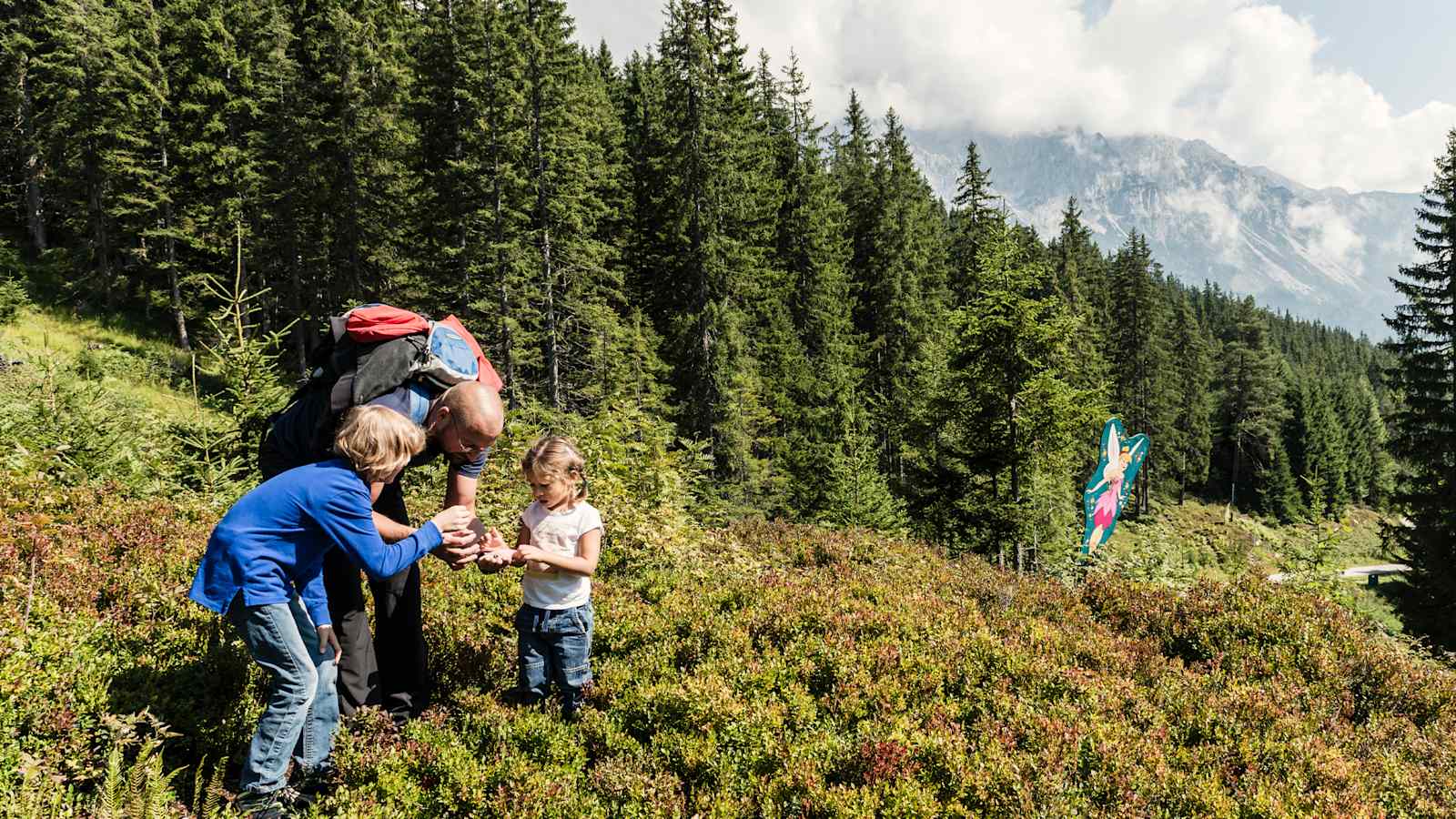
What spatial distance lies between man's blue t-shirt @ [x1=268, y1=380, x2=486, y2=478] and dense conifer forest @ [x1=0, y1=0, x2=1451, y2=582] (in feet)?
42.1

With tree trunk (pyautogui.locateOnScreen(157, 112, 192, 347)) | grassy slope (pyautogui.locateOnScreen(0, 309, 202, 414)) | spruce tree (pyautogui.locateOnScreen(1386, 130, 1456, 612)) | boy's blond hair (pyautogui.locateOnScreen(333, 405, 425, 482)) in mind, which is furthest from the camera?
tree trunk (pyautogui.locateOnScreen(157, 112, 192, 347))

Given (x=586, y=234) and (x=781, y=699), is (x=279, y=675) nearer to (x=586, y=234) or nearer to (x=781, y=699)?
(x=781, y=699)

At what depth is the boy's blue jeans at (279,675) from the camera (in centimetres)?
317

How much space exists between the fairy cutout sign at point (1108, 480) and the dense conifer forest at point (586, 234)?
547cm

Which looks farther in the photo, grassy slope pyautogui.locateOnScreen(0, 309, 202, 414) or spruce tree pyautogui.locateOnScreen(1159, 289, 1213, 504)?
spruce tree pyautogui.locateOnScreen(1159, 289, 1213, 504)

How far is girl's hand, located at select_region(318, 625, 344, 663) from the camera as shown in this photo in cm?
345

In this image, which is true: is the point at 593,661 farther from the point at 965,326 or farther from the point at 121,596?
the point at 965,326

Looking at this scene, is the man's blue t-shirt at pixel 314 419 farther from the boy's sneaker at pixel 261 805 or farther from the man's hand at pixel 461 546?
the boy's sneaker at pixel 261 805

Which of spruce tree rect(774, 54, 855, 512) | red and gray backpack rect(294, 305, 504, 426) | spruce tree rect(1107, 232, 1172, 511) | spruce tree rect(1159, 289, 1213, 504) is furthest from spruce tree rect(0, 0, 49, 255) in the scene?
spruce tree rect(1159, 289, 1213, 504)

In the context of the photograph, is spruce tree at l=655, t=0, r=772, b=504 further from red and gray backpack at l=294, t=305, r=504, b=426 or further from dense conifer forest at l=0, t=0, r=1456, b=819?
red and gray backpack at l=294, t=305, r=504, b=426

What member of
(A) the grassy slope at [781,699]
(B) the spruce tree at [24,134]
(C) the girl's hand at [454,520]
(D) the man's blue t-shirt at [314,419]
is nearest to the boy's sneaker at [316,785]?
(A) the grassy slope at [781,699]

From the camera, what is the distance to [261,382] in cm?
856

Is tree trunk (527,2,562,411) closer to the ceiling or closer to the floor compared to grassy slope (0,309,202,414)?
closer to the ceiling

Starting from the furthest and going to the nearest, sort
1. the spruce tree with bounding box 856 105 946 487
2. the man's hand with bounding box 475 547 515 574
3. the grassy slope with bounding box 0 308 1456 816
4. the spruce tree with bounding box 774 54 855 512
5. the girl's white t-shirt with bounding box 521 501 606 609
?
1. the spruce tree with bounding box 856 105 946 487
2. the spruce tree with bounding box 774 54 855 512
3. the girl's white t-shirt with bounding box 521 501 606 609
4. the man's hand with bounding box 475 547 515 574
5. the grassy slope with bounding box 0 308 1456 816
